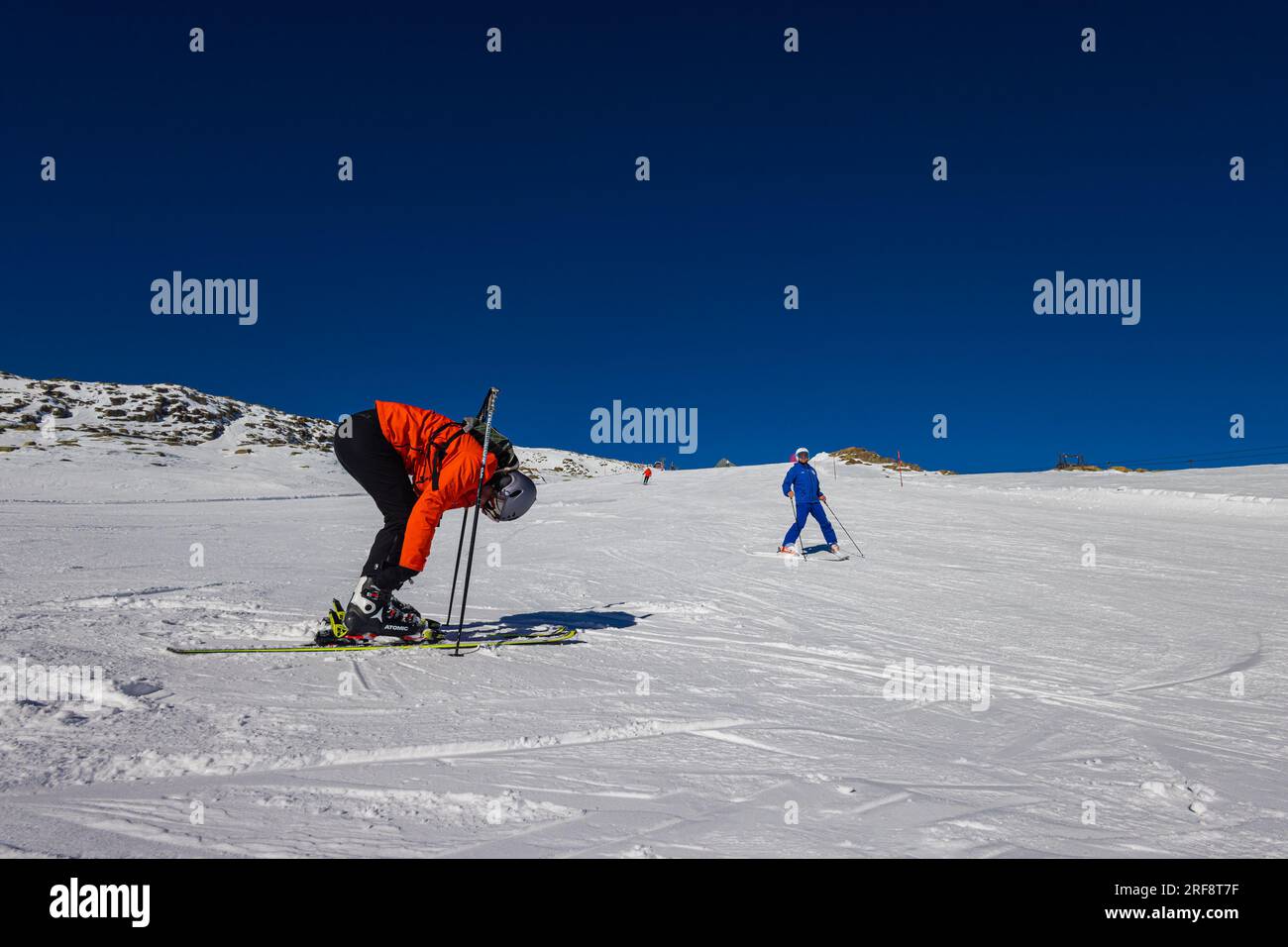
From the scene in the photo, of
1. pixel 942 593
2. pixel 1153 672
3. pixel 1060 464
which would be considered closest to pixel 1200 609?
pixel 942 593

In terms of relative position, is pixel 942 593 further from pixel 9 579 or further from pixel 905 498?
pixel 905 498

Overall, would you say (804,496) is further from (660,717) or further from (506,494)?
(660,717)

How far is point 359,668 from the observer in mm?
4789

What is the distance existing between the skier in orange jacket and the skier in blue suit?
9.29 metres

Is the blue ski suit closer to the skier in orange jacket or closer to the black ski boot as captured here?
the skier in orange jacket

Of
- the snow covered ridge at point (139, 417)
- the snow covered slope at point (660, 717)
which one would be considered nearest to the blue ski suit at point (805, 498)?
the snow covered slope at point (660, 717)

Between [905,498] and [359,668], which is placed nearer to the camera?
[359,668]

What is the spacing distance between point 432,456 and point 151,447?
42659mm

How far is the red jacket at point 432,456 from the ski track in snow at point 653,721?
118 cm

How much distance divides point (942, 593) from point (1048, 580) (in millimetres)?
2297

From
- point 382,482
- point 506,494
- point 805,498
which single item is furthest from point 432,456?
point 805,498

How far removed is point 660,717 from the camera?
3.94m

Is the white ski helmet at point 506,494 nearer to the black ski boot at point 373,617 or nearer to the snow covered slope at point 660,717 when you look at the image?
the black ski boot at point 373,617

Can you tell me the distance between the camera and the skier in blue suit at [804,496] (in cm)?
1395
